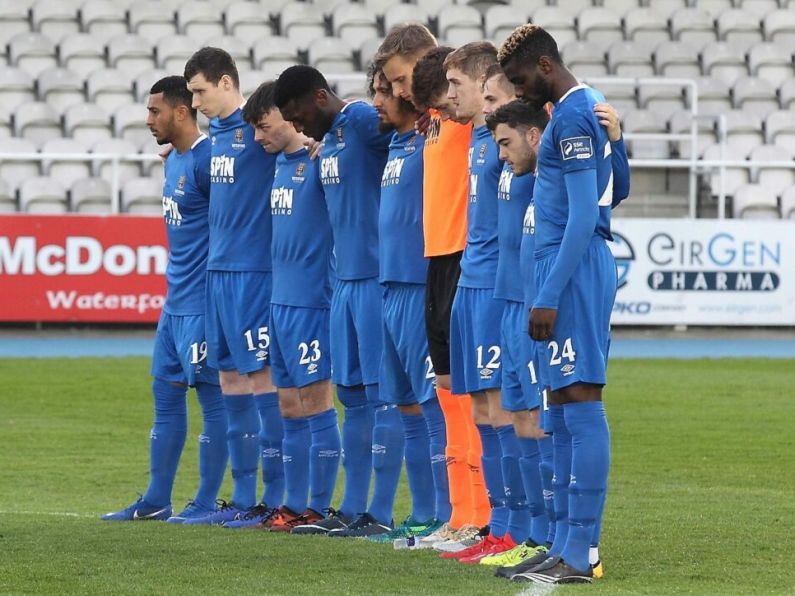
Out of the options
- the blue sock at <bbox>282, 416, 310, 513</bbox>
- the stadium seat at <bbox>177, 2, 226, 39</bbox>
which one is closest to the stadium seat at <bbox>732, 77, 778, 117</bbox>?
the stadium seat at <bbox>177, 2, 226, 39</bbox>

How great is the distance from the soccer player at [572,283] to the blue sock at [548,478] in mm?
235

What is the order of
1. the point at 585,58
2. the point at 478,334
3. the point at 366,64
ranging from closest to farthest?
the point at 478,334
the point at 366,64
the point at 585,58

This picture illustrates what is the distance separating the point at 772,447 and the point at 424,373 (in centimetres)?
508

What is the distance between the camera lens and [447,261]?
7.53 m

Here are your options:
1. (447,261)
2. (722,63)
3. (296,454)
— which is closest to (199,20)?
(722,63)

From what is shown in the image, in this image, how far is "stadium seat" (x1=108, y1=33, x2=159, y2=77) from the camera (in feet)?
77.0

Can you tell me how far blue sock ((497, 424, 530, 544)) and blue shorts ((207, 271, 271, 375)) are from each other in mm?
1903

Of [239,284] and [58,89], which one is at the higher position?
[58,89]

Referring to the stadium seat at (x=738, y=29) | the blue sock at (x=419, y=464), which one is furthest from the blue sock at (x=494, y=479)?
the stadium seat at (x=738, y=29)

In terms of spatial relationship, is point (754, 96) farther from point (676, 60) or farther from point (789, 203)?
point (789, 203)

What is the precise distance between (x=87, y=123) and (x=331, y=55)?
3674mm

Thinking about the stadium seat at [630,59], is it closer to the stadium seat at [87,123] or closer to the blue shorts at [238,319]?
the stadium seat at [87,123]

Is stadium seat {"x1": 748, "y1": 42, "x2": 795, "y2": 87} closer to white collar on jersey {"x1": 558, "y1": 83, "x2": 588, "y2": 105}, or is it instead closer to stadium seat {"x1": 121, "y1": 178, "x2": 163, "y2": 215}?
stadium seat {"x1": 121, "y1": 178, "x2": 163, "y2": 215}

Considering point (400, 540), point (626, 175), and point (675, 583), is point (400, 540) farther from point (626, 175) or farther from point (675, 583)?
point (626, 175)
